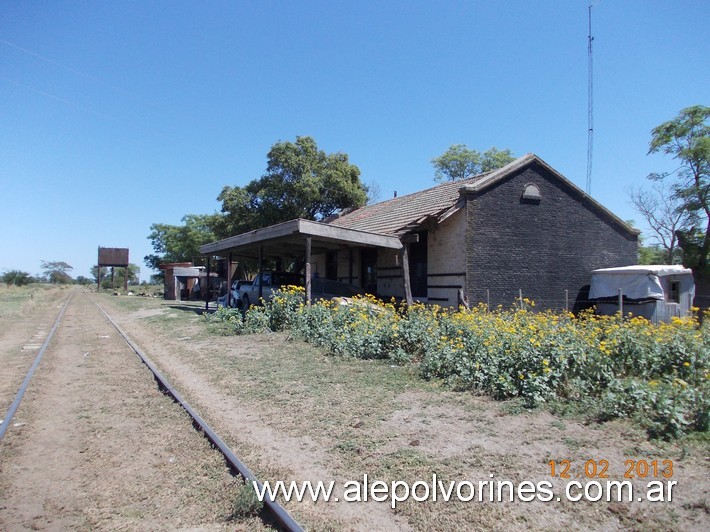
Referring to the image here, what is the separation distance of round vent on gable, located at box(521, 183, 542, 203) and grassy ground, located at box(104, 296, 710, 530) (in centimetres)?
1074

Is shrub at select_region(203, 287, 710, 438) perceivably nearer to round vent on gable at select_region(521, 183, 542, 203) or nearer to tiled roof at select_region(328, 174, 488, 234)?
tiled roof at select_region(328, 174, 488, 234)

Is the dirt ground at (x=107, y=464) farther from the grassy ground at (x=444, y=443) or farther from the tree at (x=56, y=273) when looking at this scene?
the tree at (x=56, y=273)

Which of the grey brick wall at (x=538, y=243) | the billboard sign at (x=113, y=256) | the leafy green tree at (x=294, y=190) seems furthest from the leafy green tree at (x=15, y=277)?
the grey brick wall at (x=538, y=243)

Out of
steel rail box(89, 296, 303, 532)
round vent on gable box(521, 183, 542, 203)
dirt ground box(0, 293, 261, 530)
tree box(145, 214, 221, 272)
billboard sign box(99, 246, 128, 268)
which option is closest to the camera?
steel rail box(89, 296, 303, 532)

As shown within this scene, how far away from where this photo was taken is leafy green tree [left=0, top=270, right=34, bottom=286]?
7675cm

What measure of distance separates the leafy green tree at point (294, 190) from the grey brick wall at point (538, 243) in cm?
1385

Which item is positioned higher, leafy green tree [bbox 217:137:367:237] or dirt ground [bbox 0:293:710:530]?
leafy green tree [bbox 217:137:367:237]

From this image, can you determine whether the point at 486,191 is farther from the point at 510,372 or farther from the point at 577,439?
the point at 577,439

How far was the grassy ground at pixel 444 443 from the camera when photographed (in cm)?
344

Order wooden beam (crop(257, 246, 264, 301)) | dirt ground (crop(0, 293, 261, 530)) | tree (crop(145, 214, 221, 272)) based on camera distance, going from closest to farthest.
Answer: dirt ground (crop(0, 293, 261, 530)) → wooden beam (crop(257, 246, 264, 301)) → tree (crop(145, 214, 221, 272))

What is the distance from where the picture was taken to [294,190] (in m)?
27.6

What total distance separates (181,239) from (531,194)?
49.8 meters

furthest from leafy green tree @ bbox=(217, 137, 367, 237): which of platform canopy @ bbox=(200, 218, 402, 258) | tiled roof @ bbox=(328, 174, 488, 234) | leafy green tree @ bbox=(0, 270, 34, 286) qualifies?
leafy green tree @ bbox=(0, 270, 34, 286)

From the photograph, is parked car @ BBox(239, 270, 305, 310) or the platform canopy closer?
the platform canopy
